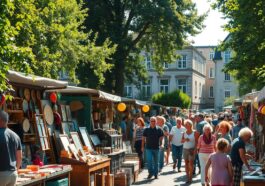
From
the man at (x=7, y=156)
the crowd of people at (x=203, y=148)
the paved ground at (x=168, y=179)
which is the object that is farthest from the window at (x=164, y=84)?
the man at (x=7, y=156)

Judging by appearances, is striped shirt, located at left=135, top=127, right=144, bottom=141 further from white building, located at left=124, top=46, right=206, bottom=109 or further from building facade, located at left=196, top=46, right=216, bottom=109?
building facade, located at left=196, top=46, right=216, bottom=109

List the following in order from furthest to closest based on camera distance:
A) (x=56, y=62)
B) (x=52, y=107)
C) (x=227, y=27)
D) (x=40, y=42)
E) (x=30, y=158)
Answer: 1. (x=227, y=27)
2. (x=56, y=62)
3. (x=40, y=42)
4. (x=52, y=107)
5. (x=30, y=158)

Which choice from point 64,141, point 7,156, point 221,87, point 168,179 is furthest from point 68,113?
point 221,87

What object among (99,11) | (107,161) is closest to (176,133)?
(107,161)

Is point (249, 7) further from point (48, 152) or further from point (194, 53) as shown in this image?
point (194, 53)

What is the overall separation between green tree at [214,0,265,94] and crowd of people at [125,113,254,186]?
3309mm

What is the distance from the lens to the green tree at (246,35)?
56.6ft

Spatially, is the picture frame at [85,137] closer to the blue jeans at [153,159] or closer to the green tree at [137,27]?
the blue jeans at [153,159]

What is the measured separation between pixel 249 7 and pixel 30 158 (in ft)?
33.7

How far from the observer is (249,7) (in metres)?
17.2

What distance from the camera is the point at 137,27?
1309 inches

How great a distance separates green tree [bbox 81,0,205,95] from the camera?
3066cm

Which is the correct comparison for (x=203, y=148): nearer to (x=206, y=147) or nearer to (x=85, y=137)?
(x=206, y=147)

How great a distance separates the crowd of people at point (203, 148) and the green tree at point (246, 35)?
3.31 m
